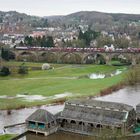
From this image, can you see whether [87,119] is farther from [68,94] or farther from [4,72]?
[4,72]

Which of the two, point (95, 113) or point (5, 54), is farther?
point (5, 54)

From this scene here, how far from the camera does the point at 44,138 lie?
1871 inches

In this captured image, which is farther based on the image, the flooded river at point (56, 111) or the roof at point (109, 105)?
the roof at point (109, 105)

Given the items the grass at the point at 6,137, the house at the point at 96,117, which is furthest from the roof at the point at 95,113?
the grass at the point at 6,137

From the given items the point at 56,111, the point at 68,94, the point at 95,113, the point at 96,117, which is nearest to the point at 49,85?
the point at 68,94

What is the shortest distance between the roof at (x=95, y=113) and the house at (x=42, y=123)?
5.95 ft

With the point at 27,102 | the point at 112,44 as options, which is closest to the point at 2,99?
Answer: the point at 27,102

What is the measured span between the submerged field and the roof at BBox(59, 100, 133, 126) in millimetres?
13583

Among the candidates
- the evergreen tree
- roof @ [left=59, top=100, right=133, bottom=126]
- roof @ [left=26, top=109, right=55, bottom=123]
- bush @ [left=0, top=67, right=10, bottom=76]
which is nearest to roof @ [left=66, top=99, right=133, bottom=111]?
roof @ [left=59, top=100, right=133, bottom=126]

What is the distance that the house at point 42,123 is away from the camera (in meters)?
48.4

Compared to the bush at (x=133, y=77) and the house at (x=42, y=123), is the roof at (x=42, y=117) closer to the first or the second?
the house at (x=42, y=123)

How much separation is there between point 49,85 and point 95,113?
3063 centimetres

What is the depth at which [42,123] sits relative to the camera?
4881 cm

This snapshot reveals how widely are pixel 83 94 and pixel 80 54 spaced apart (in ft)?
159
